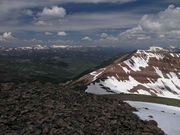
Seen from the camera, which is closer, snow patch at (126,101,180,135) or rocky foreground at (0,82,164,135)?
rocky foreground at (0,82,164,135)

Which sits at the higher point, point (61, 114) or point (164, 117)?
point (61, 114)

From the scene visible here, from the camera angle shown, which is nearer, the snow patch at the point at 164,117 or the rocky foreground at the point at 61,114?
the rocky foreground at the point at 61,114

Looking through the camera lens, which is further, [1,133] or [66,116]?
[66,116]

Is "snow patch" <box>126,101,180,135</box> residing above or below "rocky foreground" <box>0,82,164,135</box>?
below

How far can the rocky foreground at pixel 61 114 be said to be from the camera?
33.0 meters

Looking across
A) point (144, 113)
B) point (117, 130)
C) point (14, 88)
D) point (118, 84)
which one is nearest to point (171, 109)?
point (144, 113)

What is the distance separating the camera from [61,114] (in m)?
36.3

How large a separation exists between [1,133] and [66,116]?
7.38 meters

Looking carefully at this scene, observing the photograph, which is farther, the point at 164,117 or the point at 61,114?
the point at 164,117

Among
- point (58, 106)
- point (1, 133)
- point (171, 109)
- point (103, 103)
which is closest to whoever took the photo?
point (1, 133)

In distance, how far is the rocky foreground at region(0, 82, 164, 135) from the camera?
3303 centimetres

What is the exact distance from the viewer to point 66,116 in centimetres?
3597

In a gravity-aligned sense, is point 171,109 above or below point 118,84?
above

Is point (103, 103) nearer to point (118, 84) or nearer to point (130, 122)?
point (130, 122)
